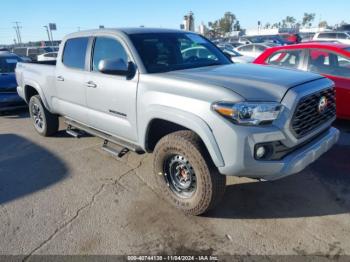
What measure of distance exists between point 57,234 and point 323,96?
3057 millimetres

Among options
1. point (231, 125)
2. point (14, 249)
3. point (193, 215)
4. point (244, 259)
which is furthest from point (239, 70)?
point (14, 249)

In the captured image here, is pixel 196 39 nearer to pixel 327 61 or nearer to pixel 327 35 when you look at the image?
pixel 327 61

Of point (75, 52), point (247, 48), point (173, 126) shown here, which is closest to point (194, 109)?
point (173, 126)

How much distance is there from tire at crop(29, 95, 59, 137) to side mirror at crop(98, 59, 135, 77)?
2.83m

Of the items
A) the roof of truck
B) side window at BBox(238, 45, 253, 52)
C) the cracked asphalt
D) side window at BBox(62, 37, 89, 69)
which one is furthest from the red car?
side window at BBox(238, 45, 253, 52)

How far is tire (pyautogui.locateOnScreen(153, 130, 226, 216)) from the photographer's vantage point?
2889 mm

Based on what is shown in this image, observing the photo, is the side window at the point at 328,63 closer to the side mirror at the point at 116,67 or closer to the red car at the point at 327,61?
the red car at the point at 327,61

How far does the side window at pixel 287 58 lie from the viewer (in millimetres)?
6023

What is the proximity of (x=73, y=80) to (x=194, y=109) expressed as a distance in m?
2.47

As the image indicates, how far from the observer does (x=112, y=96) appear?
3.77 metres

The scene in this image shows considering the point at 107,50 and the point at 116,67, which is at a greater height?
the point at 107,50

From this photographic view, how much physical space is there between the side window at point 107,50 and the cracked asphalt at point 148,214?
1.59 meters

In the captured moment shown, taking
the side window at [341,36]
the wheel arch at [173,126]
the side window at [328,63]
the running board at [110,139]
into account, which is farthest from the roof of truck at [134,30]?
the side window at [341,36]

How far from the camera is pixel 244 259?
2.58m
